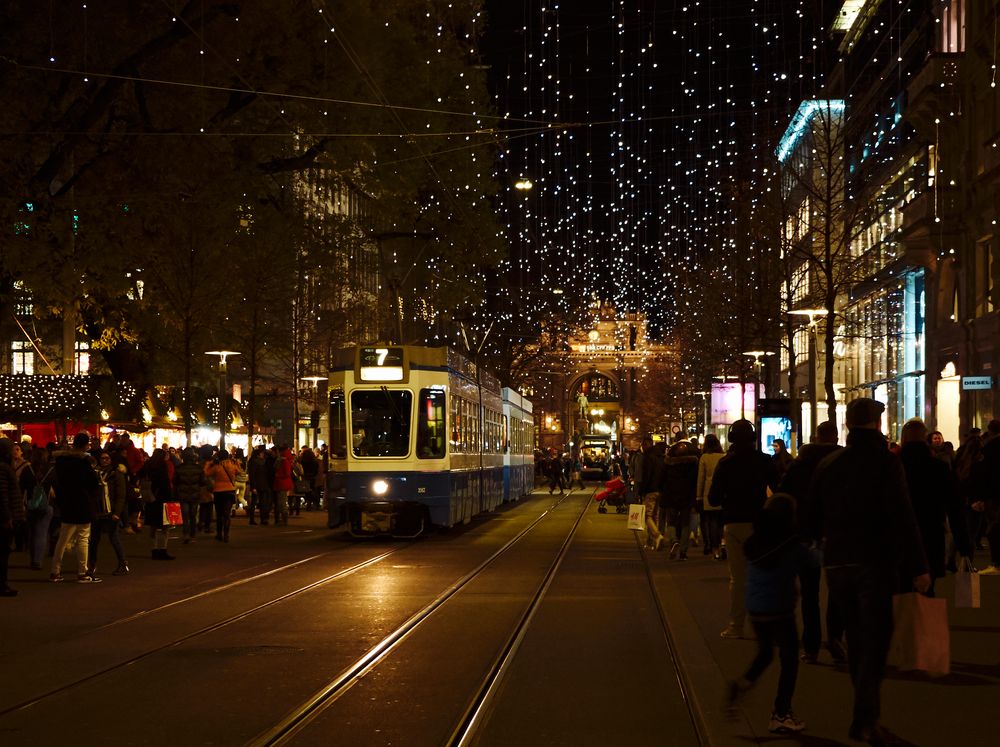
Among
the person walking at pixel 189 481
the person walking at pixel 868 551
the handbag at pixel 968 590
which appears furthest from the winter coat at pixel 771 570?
the person walking at pixel 189 481

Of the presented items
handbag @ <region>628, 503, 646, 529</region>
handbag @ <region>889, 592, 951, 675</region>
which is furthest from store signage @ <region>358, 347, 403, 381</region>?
handbag @ <region>889, 592, 951, 675</region>

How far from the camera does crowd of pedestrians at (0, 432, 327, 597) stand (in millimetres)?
18328

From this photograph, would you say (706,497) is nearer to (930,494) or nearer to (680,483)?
(680,483)

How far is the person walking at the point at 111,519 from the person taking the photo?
19266 mm

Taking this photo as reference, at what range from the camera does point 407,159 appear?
31.6 meters

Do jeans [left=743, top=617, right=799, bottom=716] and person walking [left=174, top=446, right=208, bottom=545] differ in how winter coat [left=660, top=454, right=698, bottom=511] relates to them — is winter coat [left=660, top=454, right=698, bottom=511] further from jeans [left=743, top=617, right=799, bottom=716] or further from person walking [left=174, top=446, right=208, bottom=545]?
jeans [left=743, top=617, right=799, bottom=716]

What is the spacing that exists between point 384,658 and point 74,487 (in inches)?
304

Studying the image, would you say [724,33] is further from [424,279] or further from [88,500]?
[88,500]

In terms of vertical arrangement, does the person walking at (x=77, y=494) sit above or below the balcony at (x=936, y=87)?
below

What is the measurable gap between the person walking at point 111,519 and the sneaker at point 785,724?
1196 centimetres

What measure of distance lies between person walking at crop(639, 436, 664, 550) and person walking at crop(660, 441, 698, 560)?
1.33 m

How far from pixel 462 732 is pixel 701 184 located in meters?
42.0

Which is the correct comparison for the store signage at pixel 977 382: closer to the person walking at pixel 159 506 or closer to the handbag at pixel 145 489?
the handbag at pixel 145 489

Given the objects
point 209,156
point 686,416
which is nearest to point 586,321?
point 686,416
